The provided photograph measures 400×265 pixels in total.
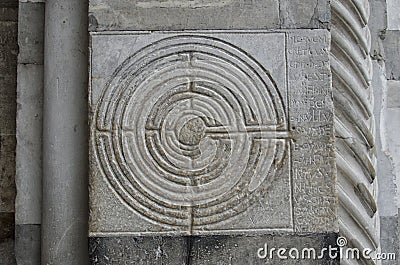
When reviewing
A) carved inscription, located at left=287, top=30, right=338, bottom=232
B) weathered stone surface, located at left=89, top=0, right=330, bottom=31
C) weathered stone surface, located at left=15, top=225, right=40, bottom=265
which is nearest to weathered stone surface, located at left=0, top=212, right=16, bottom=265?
weathered stone surface, located at left=15, top=225, right=40, bottom=265

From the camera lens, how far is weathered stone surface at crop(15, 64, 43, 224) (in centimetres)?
258

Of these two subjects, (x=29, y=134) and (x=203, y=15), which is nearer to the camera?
(x=203, y=15)

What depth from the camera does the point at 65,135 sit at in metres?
2.55

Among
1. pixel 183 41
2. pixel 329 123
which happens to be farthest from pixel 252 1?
pixel 329 123

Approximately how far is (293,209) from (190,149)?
0.47 metres

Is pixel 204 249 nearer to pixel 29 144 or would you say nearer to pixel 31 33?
pixel 29 144

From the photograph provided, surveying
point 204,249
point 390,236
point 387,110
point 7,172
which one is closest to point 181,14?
point 204,249

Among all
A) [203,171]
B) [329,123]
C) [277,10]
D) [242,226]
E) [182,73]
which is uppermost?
[277,10]

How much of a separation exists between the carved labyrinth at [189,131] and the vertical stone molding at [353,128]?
1.03 ft

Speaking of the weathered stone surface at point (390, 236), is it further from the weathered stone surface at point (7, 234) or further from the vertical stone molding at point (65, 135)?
the weathered stone surface at point (7, 234)

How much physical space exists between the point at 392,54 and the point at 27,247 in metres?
2.03

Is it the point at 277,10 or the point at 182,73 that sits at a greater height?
the point at 277,10

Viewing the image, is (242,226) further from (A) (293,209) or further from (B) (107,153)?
(B) (107,153)

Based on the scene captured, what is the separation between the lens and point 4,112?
290 centimetres
